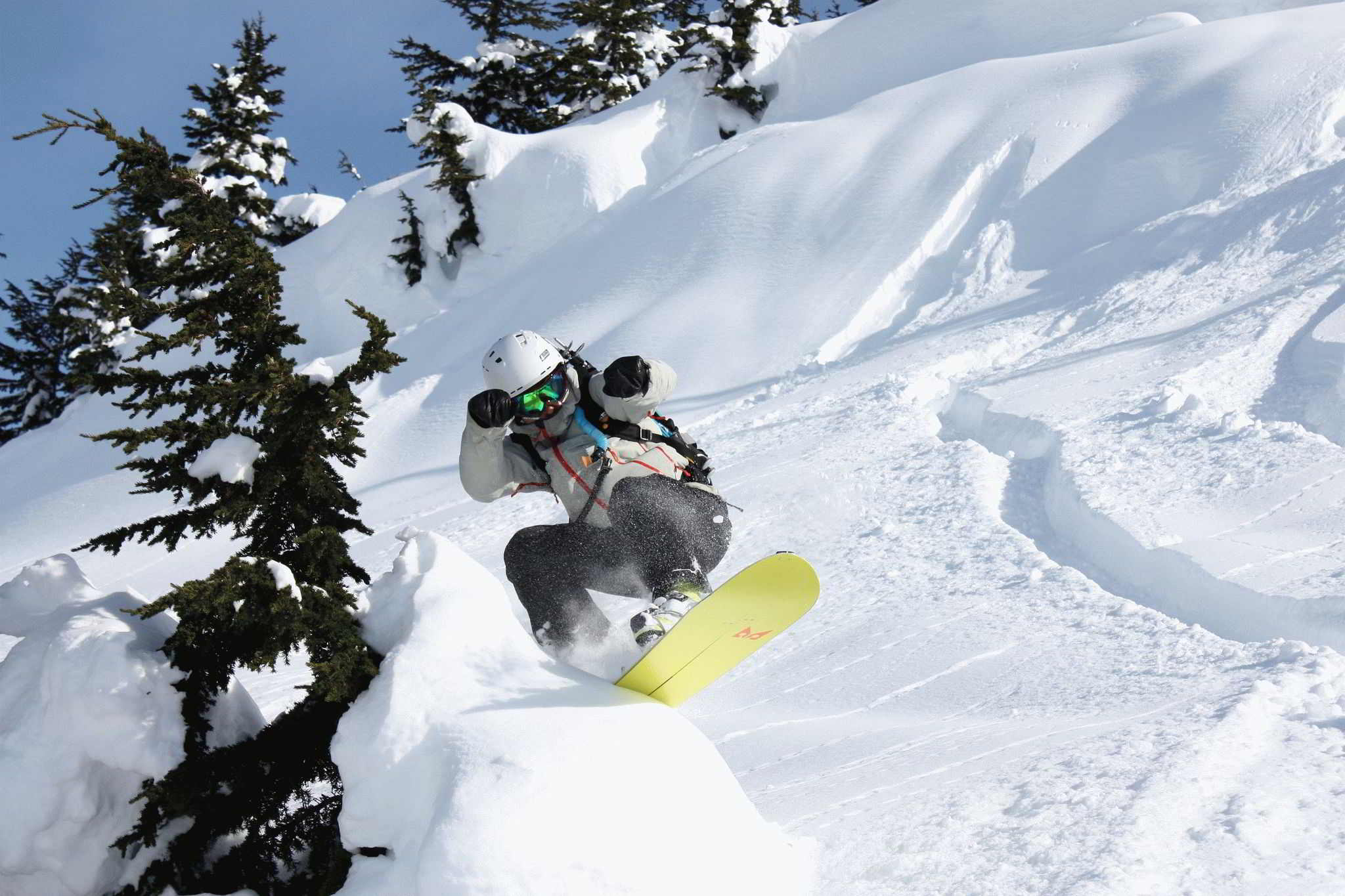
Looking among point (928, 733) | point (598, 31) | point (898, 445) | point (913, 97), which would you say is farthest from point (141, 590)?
point (598, 31)

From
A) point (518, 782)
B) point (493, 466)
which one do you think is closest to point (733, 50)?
point (493, 466)

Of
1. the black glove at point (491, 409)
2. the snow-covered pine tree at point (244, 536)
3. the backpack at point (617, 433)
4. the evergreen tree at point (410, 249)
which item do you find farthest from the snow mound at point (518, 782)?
the evergreen tree at point (410, 249)

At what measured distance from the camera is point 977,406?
902 centimetres

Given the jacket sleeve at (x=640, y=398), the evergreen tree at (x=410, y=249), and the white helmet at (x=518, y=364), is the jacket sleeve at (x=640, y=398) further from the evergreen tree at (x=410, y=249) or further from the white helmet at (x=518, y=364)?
the evergreen tree at (x=410, y=249)

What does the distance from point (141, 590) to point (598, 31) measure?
22.4m

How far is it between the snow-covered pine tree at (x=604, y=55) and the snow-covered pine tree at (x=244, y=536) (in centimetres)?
2545

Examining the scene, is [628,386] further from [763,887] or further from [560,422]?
[763,887]

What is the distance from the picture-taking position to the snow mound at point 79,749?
2.98m

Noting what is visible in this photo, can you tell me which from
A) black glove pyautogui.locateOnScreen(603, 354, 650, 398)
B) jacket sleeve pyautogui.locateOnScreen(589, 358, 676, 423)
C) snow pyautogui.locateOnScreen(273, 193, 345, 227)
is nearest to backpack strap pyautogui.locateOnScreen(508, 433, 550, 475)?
jacket sleeve pyautogui.locateOnScreen(589, 358, 676, 423)

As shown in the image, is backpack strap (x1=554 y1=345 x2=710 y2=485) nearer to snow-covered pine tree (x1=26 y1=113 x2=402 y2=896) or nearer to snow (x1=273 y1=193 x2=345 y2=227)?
snow-covered pine tree (x1=26 y1=113 x2=402 y2=896)

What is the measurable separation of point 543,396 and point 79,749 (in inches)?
85.5

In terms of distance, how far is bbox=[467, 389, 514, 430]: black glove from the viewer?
3988mm

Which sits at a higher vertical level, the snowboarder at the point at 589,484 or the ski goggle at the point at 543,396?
the ski goggle at the point at 543,396

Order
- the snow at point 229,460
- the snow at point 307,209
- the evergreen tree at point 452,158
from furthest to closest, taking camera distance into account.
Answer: the snow at point 307,209 < the evergreen tree at point 452,158 < the snow at point 229,460
